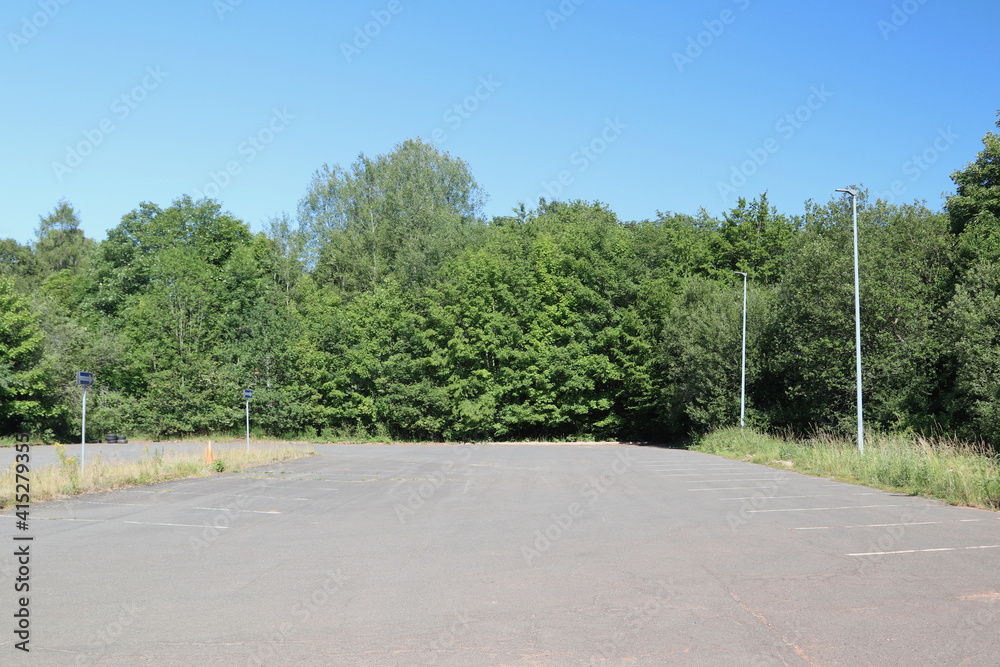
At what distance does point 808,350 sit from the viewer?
36.8 metres

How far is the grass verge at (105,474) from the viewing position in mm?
15406

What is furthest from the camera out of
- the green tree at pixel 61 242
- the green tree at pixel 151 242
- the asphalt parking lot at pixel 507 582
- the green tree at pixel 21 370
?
the green tree at pixel 61 242

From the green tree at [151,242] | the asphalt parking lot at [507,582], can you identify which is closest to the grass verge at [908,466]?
the asphalt parking lot at [507,582]

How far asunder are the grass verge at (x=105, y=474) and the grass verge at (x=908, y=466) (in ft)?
59.2

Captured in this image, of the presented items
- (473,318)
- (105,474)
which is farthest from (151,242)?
(105,474)

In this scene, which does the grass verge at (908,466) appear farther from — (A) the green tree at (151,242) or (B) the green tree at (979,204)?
(A) the green tree at (151,242)

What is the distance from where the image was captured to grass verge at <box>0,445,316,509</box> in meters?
15.4

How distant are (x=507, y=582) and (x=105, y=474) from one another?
13965 millimetres

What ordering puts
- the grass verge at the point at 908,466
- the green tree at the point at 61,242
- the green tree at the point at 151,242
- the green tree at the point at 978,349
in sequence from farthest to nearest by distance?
1. the green tree at the point at 61,242
2. the green tree at the point at 151,242
3. the green tree at the point at 978,349
4. the grass verge at the point at 908,466

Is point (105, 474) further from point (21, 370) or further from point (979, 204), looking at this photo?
point (979, 204)

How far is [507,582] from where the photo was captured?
25.9ft

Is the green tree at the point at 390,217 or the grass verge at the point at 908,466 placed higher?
the green tree at the point at 390,217

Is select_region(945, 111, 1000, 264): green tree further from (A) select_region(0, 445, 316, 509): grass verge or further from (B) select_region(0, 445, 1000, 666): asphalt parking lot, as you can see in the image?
(A) select_region(0, 445, 316, 509): grass verge

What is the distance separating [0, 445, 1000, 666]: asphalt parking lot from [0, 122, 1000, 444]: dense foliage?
2412 cm
